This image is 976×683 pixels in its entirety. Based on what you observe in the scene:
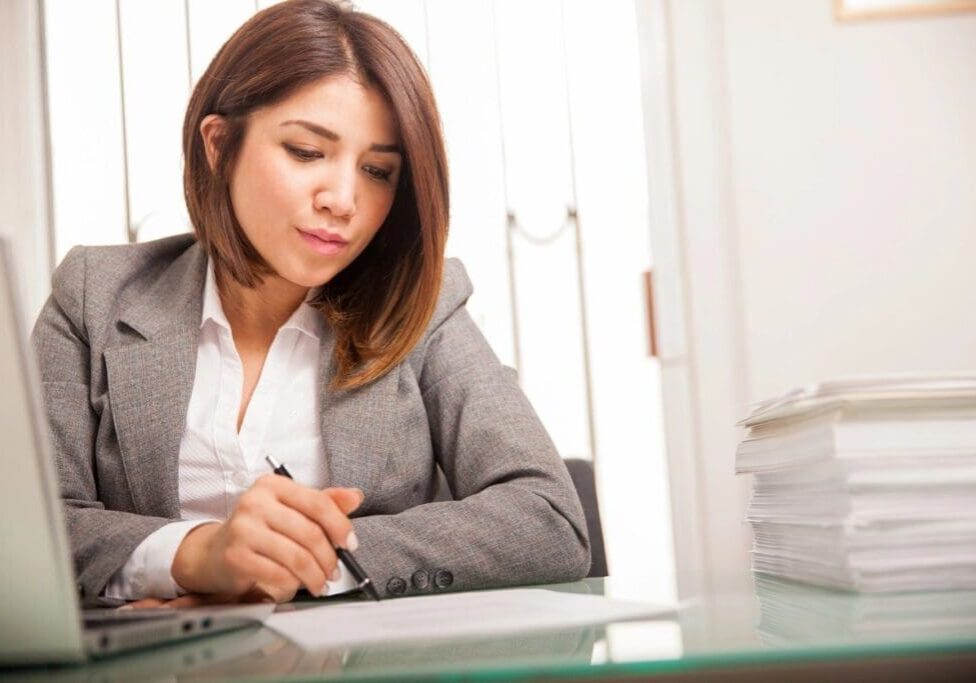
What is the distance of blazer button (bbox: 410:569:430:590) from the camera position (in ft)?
3.75

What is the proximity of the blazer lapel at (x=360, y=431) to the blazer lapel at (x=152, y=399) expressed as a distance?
0.19 metres

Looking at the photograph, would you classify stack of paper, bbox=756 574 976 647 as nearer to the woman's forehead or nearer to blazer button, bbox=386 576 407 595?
blazer button, bbox=386 576 407 595

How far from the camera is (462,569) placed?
3.85 ft

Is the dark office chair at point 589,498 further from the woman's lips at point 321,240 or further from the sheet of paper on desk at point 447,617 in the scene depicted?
the sheet of paper on desk at point 447,617

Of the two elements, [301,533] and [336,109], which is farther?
[336,109]

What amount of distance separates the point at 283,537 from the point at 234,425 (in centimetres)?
50

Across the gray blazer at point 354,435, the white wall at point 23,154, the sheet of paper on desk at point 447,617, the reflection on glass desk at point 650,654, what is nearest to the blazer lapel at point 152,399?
the gray blazer at point 354,435

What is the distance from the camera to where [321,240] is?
4.79 feet

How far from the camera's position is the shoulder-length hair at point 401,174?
146 cm

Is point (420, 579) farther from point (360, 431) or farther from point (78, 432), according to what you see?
point (78, 432)

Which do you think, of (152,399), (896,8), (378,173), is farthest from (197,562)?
(896,8)

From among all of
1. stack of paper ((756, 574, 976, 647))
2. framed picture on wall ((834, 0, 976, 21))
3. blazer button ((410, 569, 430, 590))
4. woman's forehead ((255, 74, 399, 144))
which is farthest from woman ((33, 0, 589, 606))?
framed picture on wall ((834, 0, 976, 21))

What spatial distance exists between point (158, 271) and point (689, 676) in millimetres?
1263

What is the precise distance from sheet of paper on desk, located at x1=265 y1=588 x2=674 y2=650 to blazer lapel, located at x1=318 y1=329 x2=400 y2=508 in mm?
456
